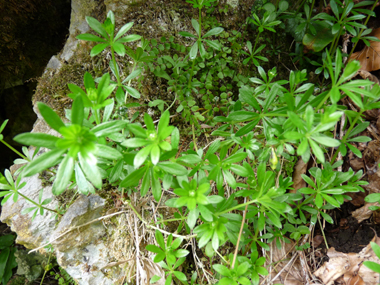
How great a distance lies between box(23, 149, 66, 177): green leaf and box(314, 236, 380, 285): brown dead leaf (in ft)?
6.76

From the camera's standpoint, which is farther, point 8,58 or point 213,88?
point 8,58

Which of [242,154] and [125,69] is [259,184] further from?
[125,69]

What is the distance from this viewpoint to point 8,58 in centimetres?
278

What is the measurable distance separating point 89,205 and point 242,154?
4.52 feet

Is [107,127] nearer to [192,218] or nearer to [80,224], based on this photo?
[192,218]

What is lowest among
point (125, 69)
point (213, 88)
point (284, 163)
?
point (284, 163)

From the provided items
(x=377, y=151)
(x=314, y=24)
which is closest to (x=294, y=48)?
(x=314, y=24)

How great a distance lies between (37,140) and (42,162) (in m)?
0.10

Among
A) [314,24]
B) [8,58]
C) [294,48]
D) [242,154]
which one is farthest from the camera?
[8,58]

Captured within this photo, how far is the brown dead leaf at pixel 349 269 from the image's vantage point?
1776 mm

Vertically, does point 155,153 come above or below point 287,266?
above

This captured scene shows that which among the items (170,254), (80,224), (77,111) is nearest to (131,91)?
(77,111)

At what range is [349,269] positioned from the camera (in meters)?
1.83

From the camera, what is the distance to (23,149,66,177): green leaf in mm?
980
